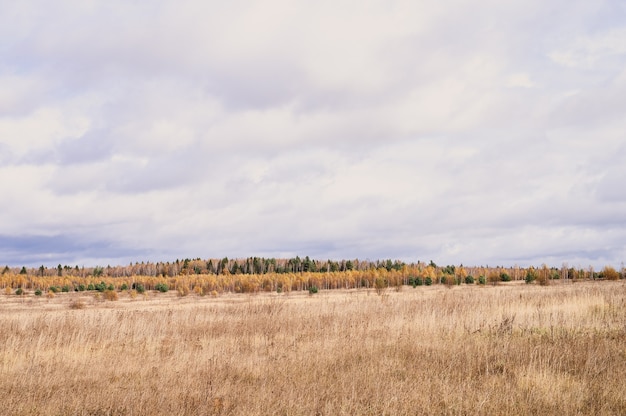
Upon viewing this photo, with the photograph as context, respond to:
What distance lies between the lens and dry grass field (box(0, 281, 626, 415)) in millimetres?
6820

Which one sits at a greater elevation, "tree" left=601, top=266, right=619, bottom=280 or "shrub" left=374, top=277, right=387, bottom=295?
"tree" left=601, top=266, right=619, bottom=280

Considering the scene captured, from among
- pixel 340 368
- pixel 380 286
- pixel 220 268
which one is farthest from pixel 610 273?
pixel 220 268

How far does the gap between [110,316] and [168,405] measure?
1476 centimetres

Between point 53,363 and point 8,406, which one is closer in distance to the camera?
point 8,406

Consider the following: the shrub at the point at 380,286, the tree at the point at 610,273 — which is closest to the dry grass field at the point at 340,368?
the shrub at the point at 380,286

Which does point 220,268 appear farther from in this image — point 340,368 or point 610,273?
point 340,368

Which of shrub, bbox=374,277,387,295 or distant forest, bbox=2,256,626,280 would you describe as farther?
distant forest, bbox=2,256,626,280

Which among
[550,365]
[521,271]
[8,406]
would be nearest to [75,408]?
[8,406]

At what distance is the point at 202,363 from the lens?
10469 mm

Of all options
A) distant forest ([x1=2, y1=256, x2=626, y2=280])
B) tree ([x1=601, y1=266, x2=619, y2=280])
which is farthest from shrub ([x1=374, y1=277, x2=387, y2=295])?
distant forest ([x1=2, y1=256, x2=626, y2=280])

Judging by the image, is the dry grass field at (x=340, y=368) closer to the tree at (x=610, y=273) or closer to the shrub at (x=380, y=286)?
the shrub at (x=380, y=286)

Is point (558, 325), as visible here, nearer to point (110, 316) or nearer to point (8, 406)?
point (8, 406)

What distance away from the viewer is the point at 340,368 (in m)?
9.45

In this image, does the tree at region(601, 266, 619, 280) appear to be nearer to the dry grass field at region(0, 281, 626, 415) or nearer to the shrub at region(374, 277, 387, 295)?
the shrub at region(374, 277, 387, 295)
